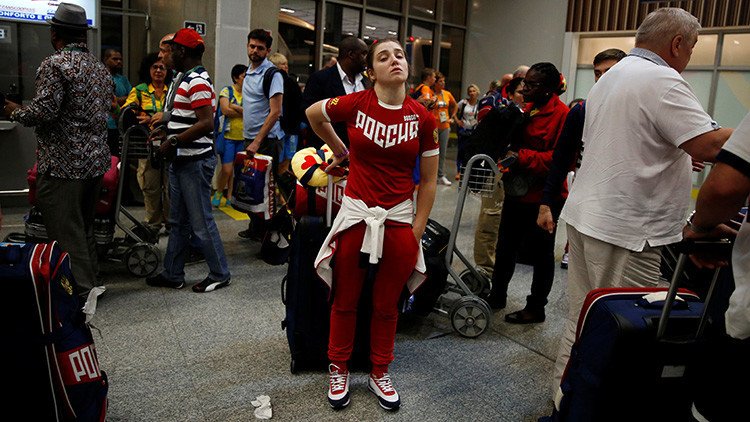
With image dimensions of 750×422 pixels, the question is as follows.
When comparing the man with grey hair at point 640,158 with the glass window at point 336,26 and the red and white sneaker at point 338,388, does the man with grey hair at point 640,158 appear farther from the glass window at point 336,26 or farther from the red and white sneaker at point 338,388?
the glass window at point 336,26

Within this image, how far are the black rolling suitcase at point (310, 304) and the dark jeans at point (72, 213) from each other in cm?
155

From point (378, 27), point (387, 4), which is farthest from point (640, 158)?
point (387, 4)

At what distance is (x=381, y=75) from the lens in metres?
2.71

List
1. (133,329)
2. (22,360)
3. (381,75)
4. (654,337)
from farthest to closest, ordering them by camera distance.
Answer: (133,329), (381,75), (22,360), (654,337)

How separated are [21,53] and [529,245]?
5.75m

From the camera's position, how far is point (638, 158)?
2.44 metres

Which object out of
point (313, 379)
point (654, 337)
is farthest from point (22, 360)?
point (654, 337)

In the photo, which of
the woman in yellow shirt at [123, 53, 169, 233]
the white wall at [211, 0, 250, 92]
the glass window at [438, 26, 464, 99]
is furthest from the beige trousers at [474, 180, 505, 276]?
the glass window at [438, 26, 464, 99]

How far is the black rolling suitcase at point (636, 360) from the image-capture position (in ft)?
6.36

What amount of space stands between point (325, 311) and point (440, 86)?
7649 millimetres

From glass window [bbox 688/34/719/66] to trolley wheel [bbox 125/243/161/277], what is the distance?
9.93m

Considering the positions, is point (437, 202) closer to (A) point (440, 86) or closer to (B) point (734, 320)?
(A) point (440, 86)

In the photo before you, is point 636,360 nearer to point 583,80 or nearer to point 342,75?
point 342,75

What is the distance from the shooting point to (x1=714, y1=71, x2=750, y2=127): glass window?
1047 cm
